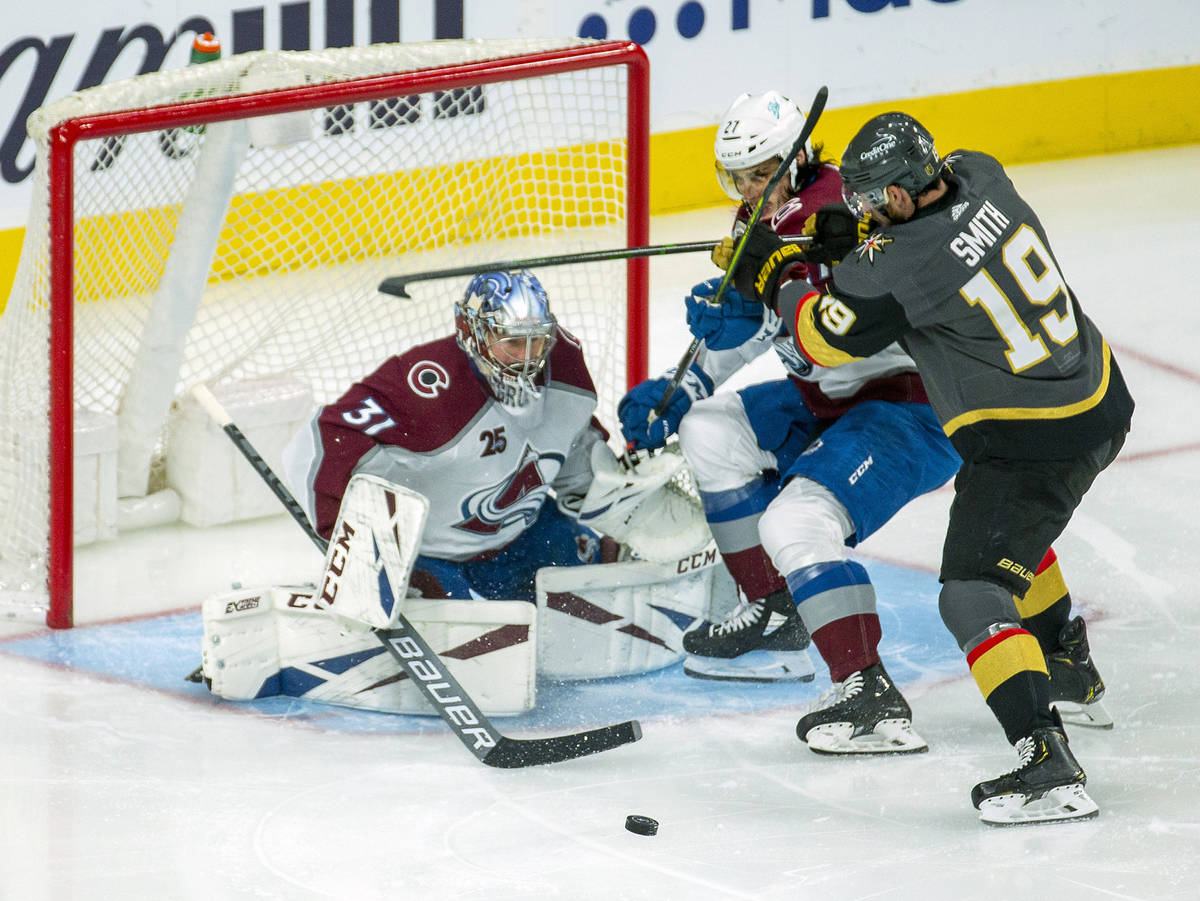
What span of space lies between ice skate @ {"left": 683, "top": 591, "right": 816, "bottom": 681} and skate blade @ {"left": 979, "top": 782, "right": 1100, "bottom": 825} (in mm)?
743

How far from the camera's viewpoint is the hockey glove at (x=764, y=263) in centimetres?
342

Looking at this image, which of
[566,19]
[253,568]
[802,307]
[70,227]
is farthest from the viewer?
[566,19]

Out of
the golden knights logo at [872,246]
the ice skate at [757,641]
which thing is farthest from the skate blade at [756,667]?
the golden knights logo at [872,246]

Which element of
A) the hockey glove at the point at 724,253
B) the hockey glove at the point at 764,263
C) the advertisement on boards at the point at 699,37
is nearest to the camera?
the hockey glove at the point at 764,263

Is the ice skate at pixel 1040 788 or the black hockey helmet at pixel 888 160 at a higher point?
the black hockey helmet at pixel 888 160

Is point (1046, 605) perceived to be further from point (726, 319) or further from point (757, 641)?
point (726, 319)

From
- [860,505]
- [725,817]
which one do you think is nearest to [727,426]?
[860,505]

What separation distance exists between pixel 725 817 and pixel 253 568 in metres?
1.57

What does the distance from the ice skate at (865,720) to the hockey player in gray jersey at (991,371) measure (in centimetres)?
22

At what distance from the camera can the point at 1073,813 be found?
3.06 m

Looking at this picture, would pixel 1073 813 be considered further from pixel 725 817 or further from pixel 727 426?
pixel 727 426

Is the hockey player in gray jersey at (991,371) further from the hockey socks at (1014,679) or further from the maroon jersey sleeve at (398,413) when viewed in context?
the maroon jersey sleeve at (398,413)

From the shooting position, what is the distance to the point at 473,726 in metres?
3.34

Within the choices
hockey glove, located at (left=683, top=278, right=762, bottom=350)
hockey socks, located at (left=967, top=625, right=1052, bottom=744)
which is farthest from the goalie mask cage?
hockey socks, located at (left=967, top=625, right=1052, bottom=744)
